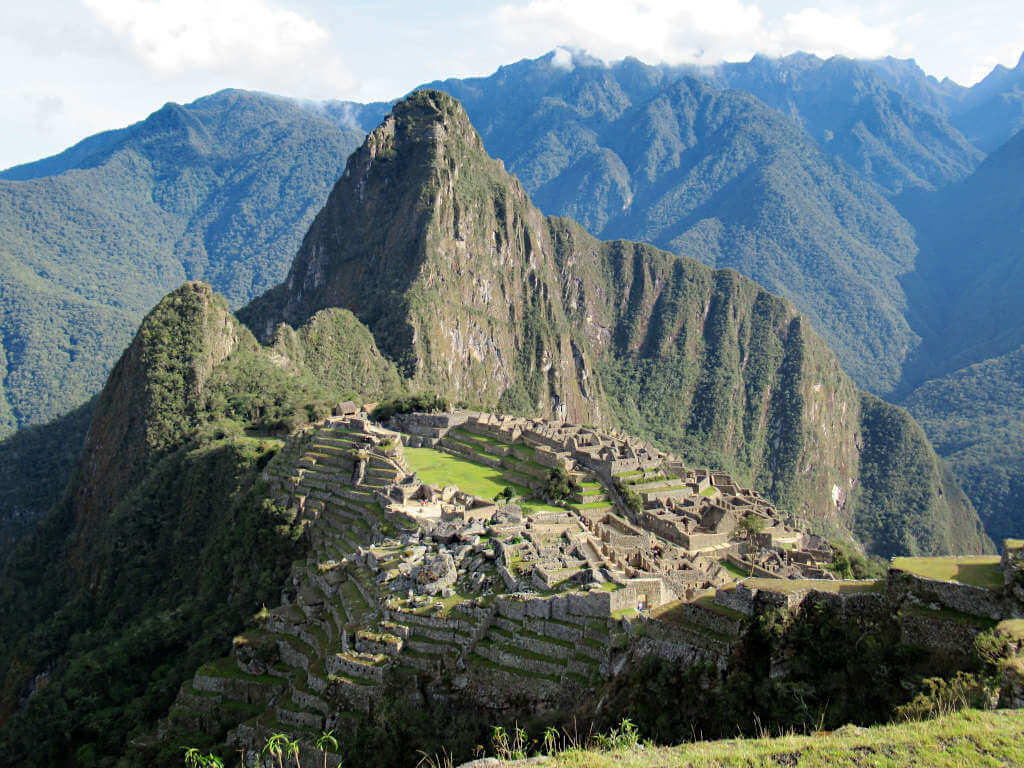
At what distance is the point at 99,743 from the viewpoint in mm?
40375

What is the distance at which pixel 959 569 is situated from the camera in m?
23.1

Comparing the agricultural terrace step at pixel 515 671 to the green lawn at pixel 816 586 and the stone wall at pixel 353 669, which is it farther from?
the green lawn at pixel 816 586

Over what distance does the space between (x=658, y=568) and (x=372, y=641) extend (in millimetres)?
12350

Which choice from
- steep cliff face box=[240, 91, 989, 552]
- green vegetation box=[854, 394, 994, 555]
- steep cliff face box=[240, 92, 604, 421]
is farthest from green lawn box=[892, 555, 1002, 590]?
green vegetation box=[854, 394, 994, 555]

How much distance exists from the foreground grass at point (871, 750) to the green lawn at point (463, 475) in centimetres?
3102

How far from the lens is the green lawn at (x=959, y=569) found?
21970mm

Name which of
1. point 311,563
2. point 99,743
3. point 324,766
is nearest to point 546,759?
point 324,766

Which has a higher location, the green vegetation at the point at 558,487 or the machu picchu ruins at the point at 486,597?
the green vegetation at the point at 558,487

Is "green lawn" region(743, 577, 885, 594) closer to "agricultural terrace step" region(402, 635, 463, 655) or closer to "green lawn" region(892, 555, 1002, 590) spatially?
"green lawn" region(892, 555, 1002, 590)

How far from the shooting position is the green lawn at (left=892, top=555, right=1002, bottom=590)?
2197 cm

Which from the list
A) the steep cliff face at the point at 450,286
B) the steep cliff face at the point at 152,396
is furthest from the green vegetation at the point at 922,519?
the steep cliff face at the point at 152,396

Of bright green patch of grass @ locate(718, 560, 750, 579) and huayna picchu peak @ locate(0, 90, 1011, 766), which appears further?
bright green patch of grass @ locate(718, 560, 750, 579)

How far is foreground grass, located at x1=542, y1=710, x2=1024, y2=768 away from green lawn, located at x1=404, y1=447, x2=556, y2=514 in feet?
102

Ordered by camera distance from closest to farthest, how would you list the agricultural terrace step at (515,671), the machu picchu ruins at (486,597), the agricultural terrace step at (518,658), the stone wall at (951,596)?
1. the stone wall at (951,596)
2. the machu picchu ruins at (486,597)
3. the agricultural terrace step at (515,671)
4. the agricultural terrace step at (518,658)
